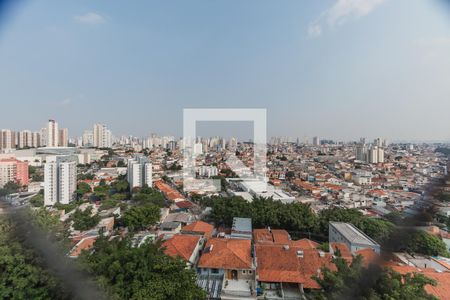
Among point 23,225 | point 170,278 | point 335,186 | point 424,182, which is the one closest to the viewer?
point 424,182

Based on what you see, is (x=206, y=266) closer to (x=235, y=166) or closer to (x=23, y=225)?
(x=23, y=225)

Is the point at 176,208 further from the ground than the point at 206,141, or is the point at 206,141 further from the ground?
the point at 206,141

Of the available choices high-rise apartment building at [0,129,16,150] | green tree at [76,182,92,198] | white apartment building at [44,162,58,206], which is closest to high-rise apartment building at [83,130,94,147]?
high-rise apartment building at [0,129,16,150]

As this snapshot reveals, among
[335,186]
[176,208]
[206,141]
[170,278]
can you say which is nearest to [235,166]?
[335,186]

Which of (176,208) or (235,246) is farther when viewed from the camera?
(176,208)

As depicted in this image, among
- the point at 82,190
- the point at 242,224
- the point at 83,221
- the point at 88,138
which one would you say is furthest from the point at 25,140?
the point at 242,224

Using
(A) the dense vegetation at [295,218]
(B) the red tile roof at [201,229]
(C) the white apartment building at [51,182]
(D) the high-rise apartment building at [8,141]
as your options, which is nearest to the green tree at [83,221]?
(B) the red tile roof at [201,229]

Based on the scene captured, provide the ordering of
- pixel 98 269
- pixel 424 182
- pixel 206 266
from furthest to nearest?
pixel 206 266 → pixel 98 269 → pixel 424 182
